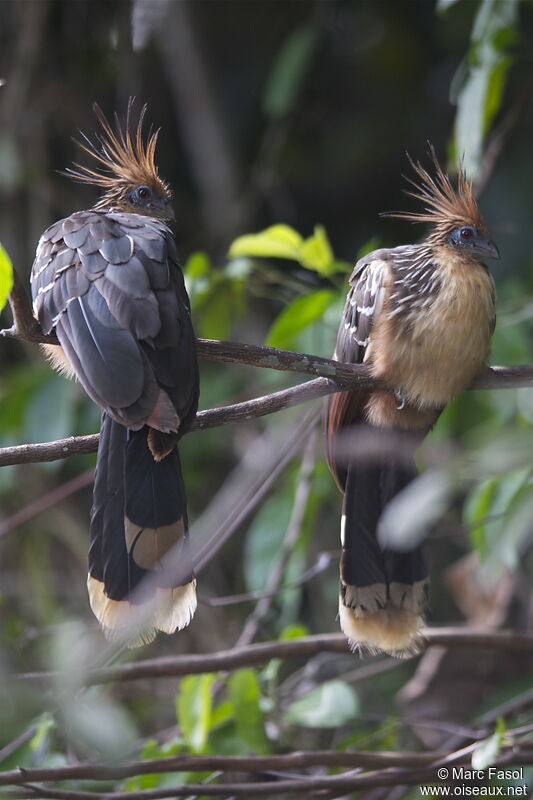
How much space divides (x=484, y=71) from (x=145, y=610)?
7.12ft

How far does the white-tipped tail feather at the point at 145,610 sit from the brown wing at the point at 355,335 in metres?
0.66

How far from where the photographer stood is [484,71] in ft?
10.7

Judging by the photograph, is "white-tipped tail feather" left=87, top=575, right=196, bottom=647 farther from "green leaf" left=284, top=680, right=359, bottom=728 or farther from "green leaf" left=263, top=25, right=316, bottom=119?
"green leaf" left=263, top=25, right=316, bottom=119

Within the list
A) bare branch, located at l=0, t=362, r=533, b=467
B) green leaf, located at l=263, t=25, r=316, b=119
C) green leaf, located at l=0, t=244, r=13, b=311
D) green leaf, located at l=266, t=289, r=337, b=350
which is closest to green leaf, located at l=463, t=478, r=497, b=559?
bare branch, located at l=0, t=362, r=533, b=467

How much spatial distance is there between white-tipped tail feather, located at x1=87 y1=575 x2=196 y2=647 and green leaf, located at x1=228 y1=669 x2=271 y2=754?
559mm

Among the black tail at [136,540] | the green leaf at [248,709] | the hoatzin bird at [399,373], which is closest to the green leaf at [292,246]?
the hoatzin bird at [399,373]

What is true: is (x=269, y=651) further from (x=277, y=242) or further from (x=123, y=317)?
(x=277, y=242)

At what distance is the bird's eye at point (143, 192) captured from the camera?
10.2 ft

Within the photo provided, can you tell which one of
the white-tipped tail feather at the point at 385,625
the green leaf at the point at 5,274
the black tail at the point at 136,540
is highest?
the green leaf at the point at 5,274

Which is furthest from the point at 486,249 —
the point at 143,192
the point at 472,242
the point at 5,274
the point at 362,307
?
the point at 5,274

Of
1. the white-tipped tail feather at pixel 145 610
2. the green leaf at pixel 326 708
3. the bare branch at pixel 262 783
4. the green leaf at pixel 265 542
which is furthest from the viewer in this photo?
the green leaf at pixel 265 542

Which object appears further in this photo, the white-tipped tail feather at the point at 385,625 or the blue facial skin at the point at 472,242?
the blue facial skin at the point at 472,242

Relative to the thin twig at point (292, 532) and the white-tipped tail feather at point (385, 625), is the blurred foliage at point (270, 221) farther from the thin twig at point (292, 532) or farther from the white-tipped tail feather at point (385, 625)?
the white-tipped tail feather at point (385, 625)

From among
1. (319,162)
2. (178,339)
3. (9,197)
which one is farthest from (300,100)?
(178,339)
